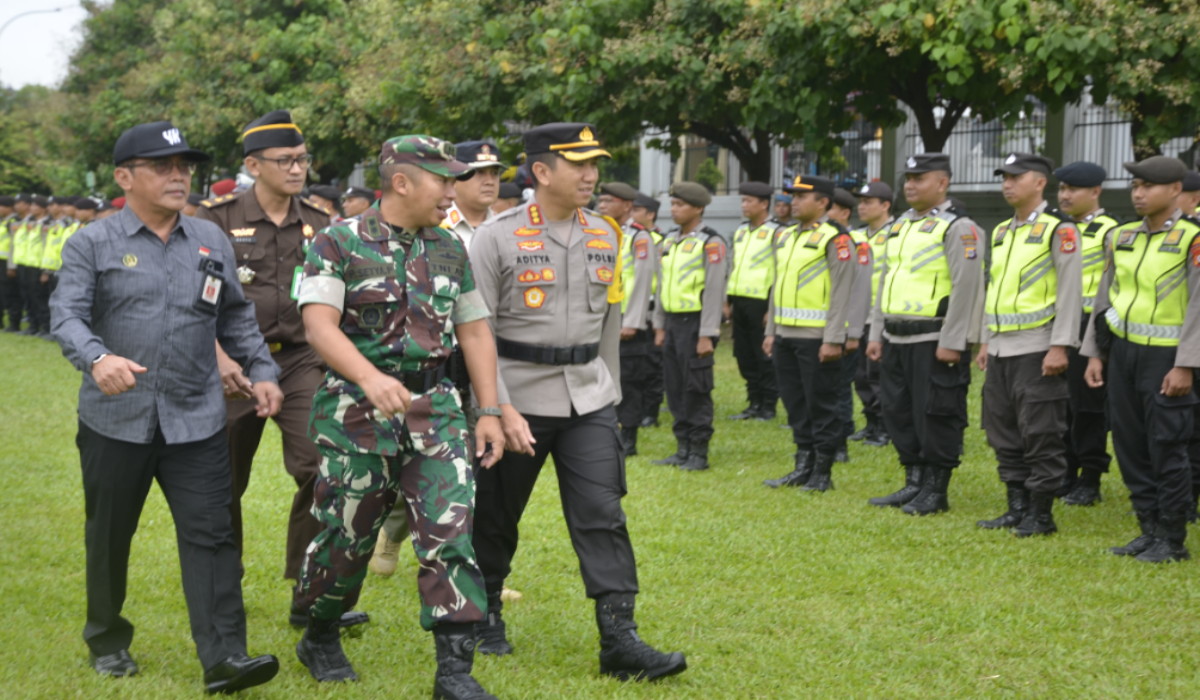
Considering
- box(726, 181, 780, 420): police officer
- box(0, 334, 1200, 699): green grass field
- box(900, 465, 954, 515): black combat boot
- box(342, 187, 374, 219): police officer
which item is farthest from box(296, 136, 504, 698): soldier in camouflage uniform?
box(342, 187, 374, 219): police officer

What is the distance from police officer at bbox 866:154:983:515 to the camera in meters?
8.32

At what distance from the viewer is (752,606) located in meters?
6.44

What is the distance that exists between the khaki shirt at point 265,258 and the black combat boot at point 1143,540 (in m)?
4.58

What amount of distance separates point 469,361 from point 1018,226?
166 inches

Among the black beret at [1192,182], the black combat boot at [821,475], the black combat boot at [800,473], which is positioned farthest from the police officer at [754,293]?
the black beret at [1192,182]

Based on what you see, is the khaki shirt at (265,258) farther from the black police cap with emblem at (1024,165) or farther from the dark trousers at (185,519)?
the black police cap with emblem at (1024,165)

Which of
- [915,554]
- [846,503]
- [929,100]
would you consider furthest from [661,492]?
[929,100]

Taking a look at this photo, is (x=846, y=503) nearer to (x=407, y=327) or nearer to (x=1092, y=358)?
(x=1092, y=358)

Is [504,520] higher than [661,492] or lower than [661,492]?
higher

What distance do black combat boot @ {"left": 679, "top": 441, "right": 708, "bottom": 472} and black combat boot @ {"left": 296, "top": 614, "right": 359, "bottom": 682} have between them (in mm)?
5643

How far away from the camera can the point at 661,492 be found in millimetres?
9625

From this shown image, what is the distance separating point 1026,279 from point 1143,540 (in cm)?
159

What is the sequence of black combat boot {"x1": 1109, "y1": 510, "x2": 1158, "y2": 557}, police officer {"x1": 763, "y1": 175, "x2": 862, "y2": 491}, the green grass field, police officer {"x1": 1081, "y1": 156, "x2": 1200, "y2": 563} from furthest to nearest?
police officer {"x1": 763, "y1": 175, "x2": 862, "y2": 491}, black combat boot {"x1": 1109, "y1": 510, "x2": 1158, "y2": 557}, police officer {"x1": 1081, "y1": 156, "x2": 1200, "y2": 563}, the green grass field

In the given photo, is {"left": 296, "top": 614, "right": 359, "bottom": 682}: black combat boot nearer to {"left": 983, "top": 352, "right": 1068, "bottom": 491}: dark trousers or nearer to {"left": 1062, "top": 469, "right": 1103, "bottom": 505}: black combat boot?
{"left": 983, "top": 352, "right": 1068, "bottom": 491}: dark trousers
